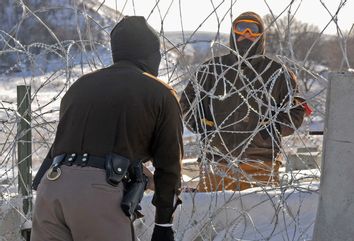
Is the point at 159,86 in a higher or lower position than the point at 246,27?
lower

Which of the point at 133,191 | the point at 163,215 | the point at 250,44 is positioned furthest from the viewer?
the point at 250,44

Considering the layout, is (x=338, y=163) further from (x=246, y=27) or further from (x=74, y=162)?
(x=246, y=27)

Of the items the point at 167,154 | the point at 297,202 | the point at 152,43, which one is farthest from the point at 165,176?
the point at 297,202

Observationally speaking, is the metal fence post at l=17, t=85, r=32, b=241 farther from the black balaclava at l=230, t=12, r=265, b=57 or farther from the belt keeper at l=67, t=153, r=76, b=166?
the belt keeper at l=67, t=153, r=76, b=166

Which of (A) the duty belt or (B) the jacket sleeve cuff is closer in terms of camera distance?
(A) the duty belt

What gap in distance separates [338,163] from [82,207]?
3.35ft

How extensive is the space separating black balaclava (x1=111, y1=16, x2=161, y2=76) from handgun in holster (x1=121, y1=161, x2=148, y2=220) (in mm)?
418

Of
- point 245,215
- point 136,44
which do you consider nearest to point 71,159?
point 136,44

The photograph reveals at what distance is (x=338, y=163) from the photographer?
3070 millimetres

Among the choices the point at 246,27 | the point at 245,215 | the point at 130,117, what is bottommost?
the point at 245,215

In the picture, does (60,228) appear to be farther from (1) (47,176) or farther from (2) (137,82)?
(2) (137,82)

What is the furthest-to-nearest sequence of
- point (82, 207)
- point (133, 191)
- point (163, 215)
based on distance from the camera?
point (163, 215)
point (133, 191)
point (82, 207)

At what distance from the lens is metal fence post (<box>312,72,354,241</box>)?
3.04 meters

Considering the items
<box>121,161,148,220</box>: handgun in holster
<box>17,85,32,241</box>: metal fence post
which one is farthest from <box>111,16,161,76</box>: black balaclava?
<box>17,85,32,241</box>: metal fence post
